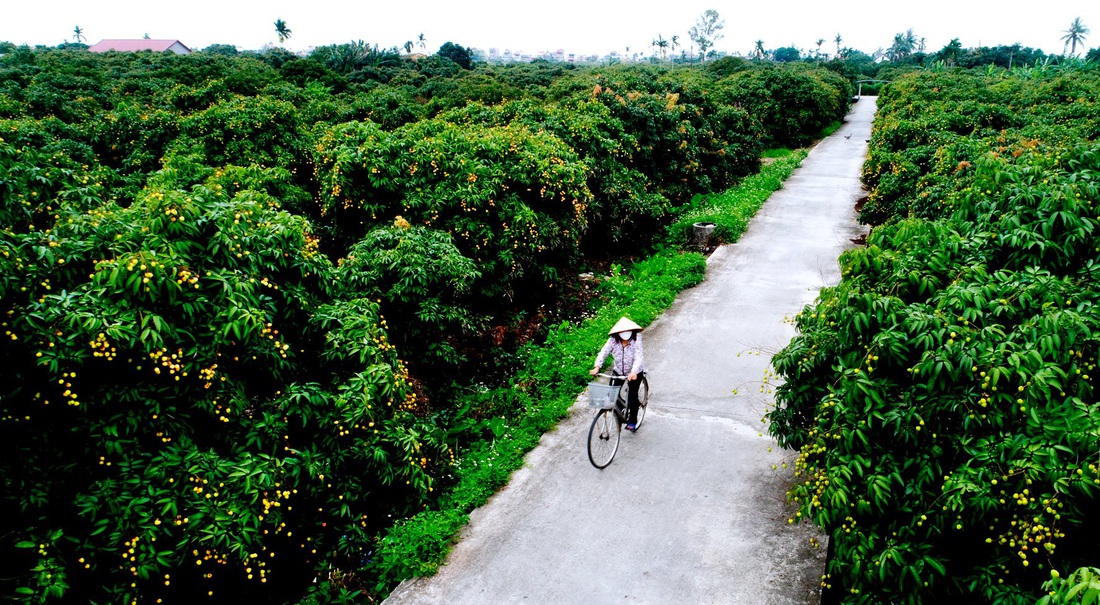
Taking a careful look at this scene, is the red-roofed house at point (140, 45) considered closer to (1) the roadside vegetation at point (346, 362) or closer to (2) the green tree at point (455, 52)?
(2) the green tree at point (455, 52)

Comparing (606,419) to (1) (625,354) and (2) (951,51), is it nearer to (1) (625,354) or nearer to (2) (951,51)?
(1) (625,354)

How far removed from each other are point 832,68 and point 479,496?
56855 millimetres

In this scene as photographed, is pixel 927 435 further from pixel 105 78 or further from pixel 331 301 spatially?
pixel 105 78

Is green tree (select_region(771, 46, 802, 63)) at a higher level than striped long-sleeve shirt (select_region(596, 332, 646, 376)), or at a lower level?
higher

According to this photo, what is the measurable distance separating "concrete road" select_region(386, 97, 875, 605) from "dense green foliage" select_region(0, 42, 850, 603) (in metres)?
0.36

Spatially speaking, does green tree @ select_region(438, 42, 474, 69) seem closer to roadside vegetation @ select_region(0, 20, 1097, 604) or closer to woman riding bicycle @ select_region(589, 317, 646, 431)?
roadside vegetation @ select_region(0, 20, 1097, 604)

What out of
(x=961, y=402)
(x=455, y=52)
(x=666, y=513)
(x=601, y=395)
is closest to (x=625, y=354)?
(x=601, y=395)

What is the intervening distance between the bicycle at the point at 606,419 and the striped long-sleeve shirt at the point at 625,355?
0.10 meters

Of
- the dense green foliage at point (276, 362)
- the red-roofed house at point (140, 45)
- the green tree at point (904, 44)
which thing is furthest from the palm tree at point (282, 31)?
the green tree at point (904, 44)

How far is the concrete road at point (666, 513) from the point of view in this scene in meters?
4.83

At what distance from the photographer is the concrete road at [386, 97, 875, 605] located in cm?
483

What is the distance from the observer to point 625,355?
20.9ft

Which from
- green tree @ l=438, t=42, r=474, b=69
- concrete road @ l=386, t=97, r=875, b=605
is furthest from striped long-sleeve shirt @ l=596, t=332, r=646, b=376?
green tree @ l=438, t=42, r=474, b=69

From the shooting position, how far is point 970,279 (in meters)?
4.41
